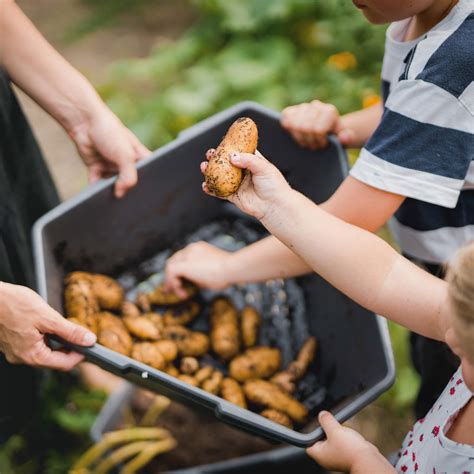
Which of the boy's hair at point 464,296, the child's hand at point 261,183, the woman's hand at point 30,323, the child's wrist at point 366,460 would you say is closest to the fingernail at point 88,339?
the woman's hand at point 30,323

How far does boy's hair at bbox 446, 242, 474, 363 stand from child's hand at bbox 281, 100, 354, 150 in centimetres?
70

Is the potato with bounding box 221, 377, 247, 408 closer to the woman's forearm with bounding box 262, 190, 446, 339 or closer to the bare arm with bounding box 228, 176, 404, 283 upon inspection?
the bare arm with bounding box 228, 176, 404, 283

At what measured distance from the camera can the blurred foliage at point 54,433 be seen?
1.66m

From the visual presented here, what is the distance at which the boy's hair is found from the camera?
839 mm

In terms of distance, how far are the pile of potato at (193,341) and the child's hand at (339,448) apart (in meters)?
0.22

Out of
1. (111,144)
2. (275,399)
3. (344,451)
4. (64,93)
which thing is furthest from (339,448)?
(64,93)

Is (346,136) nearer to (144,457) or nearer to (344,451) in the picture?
(344,451)

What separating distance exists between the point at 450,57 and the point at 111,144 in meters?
0.79

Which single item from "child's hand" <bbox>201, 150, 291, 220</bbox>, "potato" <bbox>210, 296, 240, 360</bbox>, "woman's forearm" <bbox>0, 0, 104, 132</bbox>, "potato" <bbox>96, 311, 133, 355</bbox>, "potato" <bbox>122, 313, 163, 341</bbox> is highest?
"woman's forearm" <bbox>0, 0, 104, 132</bbox>

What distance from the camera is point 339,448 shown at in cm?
113

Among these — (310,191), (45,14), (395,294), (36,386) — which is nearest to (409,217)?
(395,294)

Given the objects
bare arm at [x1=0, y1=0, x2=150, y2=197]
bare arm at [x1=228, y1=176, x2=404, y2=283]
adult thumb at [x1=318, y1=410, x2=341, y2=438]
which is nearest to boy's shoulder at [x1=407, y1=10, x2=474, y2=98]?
bare arm at [x1=228, y1=176, x2=404, y2=283]

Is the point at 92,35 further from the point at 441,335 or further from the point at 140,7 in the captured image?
the point at 441,335

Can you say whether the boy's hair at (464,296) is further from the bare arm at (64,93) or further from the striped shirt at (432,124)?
the bare arm at (64,93)
